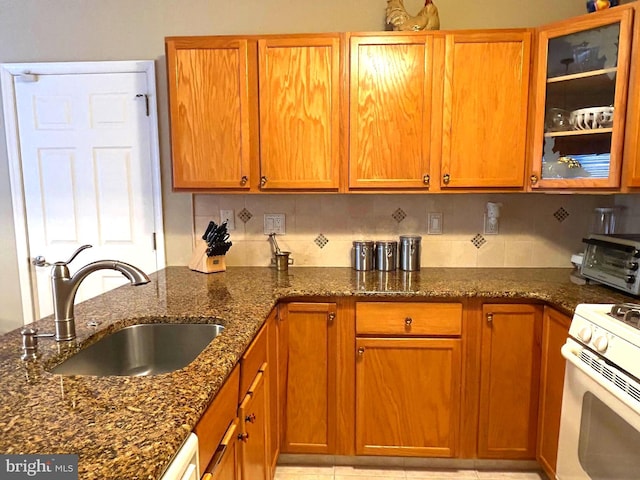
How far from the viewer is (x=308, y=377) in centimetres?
201

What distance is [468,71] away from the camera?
6.59ft

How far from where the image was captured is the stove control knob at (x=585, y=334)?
142 cm

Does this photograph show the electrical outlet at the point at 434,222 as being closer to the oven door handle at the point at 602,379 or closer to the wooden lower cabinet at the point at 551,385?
the wooden lower cabinet at the point at 551,385

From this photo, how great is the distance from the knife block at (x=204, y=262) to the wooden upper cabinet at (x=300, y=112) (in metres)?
0.52

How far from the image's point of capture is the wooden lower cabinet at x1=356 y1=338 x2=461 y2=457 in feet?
6.48

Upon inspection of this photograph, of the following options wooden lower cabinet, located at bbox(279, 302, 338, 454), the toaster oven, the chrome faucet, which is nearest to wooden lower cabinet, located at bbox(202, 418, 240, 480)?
the chrome faucet

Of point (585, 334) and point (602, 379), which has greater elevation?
point (585, 334)

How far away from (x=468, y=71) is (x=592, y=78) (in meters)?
0.54

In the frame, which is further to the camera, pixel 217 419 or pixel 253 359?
pixel 253 359

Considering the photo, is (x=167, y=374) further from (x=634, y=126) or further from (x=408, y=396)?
(x=634, y=126)

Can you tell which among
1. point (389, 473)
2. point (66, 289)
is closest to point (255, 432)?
point (66, 289)

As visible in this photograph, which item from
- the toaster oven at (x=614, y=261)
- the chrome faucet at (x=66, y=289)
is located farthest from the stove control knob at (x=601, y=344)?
the chrome faucet at (x=66, y=289)

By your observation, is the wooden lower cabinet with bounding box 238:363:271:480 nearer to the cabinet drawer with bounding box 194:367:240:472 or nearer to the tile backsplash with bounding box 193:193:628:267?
the cabinet drawer with bounding box 194:367:240:472

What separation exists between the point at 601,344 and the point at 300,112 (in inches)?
62.5
